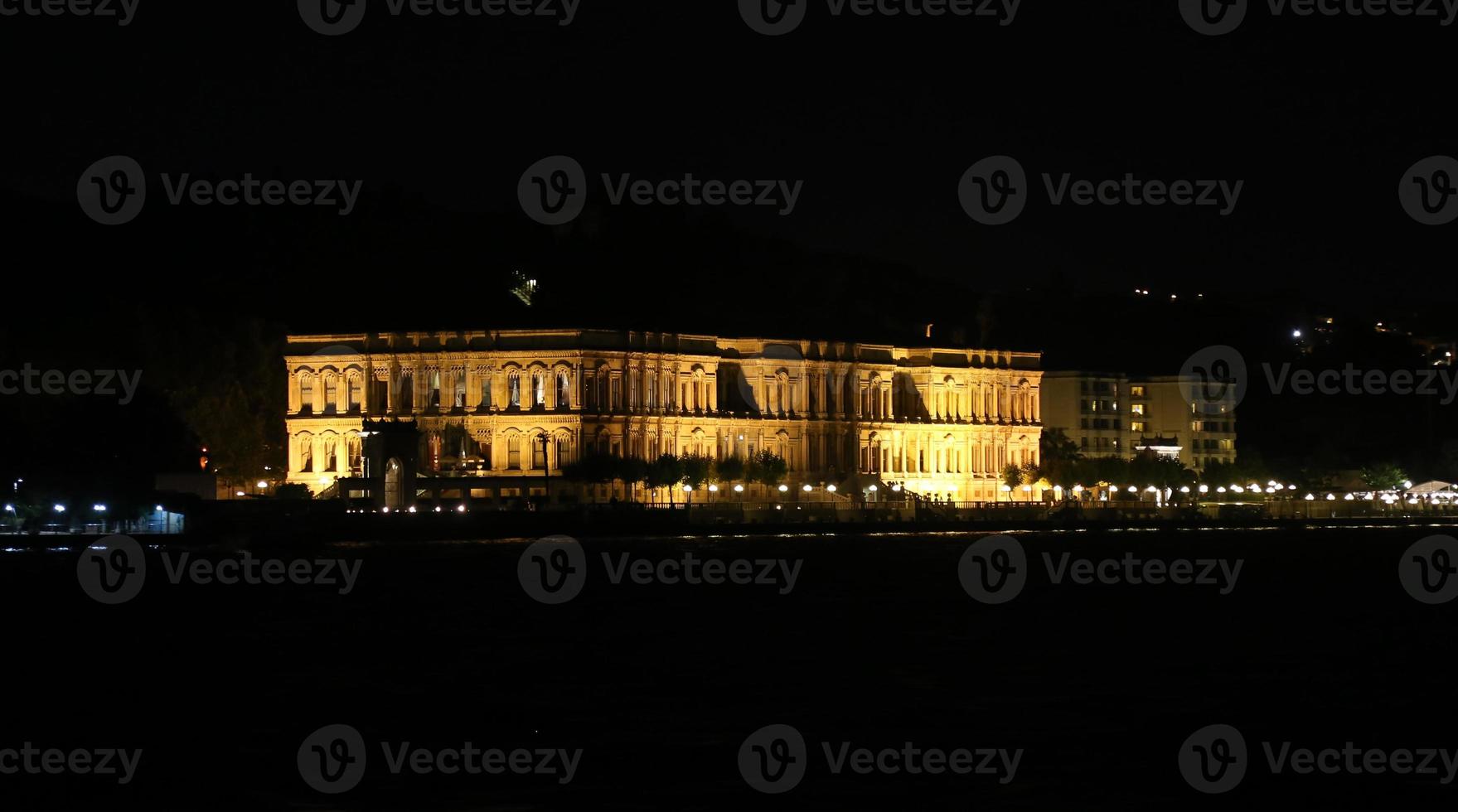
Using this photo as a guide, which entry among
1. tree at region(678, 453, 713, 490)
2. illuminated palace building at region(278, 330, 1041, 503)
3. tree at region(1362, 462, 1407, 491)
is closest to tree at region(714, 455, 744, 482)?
tree at region(678, 453, 713, 490)

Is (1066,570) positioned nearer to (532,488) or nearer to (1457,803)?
(532,488)

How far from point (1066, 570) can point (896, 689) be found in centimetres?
3633

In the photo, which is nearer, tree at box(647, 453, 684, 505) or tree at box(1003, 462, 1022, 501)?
tree at box(647, 453, 684, 505)

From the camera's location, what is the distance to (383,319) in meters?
115

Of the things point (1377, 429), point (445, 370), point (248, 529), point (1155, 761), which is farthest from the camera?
point (1377, 429)

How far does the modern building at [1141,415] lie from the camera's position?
474ft

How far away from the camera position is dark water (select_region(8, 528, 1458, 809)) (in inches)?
1004

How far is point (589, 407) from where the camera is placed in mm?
109250

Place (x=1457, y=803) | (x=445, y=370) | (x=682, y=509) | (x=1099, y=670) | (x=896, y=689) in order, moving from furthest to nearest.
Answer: (x=445, y=370) → (x=682, y=509) → (x=1099, y=670) → (x=896, y=689) → (x=1457, y=803)

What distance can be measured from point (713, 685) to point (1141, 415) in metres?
117

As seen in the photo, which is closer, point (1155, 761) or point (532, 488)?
point (1155, 761)

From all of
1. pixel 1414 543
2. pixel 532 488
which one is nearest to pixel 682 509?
pixel 532 488

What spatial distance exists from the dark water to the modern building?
8322 cm

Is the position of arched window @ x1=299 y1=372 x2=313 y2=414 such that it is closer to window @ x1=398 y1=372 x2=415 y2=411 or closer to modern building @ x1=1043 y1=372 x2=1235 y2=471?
window @ x1=398 y1=372 x2=415 y2=411
